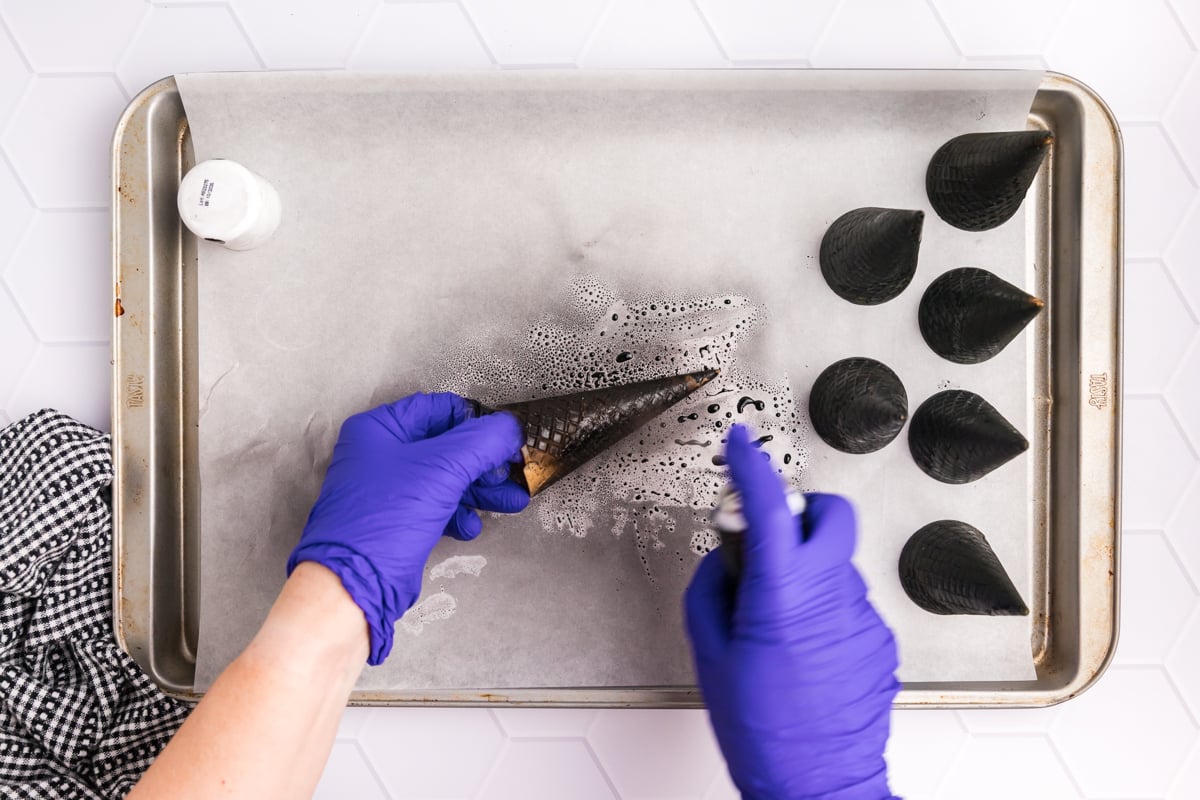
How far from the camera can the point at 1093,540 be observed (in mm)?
834

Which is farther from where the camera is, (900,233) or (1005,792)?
(1005,792)

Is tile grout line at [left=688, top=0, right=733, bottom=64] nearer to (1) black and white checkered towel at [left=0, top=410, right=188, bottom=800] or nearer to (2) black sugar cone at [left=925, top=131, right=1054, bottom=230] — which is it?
(2) black sugar cone at [left=925, top=131, right=1054, bottom=230]

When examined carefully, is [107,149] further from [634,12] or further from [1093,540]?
[1093,540]

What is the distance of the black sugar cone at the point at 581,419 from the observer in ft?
2.54

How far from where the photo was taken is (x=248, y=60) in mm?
865

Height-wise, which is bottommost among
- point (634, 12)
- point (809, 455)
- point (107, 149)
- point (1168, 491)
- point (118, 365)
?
point (118, 365)

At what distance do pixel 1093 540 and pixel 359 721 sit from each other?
0.92 m

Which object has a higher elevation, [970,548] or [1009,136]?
[1009,136]

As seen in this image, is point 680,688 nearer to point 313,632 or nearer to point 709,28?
point 313,632

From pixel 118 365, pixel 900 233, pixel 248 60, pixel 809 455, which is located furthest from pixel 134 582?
pixel 900 233

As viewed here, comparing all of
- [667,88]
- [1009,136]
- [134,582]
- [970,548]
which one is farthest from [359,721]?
[1009,136]

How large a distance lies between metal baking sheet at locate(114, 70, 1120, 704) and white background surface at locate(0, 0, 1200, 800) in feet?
0.20

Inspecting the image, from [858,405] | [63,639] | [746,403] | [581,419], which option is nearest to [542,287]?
[581,419]

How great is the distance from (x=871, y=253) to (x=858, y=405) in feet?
0.53
